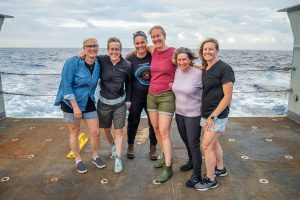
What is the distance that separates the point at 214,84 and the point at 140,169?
4.72 feet

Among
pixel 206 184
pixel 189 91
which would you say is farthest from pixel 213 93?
pixel 206 184

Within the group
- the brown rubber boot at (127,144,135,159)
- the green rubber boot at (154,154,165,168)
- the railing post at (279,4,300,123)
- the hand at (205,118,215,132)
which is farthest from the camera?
the railing post at (279,4,300,123)

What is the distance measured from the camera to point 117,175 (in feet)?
11.2

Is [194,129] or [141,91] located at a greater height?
[141,91]

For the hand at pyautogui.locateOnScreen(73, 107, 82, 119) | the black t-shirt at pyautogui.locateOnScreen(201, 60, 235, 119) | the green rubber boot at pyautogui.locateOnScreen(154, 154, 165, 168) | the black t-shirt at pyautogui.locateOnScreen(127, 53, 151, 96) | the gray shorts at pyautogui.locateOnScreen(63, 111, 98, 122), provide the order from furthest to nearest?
the green rubber boot at pyautogui.locateOnScreen(154, 154, 165, 168)
the black t-shirt at pyautogui.locateOnScreen(127, 53, 151, 96)
the gray shorts at pyautogui.locateOnScreen(63, 111, 98, 122)
the hand at pyautogui.locateOnScreen(73, 107, 82, 119)
the black t-shirt at pyautogui.locateOnScreen(201, 60, 235, 119)

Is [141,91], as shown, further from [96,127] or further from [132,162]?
[132,162]

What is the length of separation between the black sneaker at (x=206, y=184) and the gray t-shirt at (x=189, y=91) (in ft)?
2.26

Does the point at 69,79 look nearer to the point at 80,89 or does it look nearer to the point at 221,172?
the point at 80,89

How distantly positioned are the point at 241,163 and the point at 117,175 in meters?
1.52

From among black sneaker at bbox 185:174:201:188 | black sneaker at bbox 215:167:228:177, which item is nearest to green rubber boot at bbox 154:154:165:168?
black sneaker at bbox 185:174:201:188

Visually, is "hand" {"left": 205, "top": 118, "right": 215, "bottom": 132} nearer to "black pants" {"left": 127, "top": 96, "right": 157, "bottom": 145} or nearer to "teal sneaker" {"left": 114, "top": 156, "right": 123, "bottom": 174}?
"black pants" {"left": 127, "top": 96, "right": 157, "bottom": 145}

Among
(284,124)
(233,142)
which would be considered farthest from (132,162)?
(284,124)

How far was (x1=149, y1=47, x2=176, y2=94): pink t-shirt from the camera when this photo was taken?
326 centimetres

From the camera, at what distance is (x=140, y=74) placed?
3.49 metres
